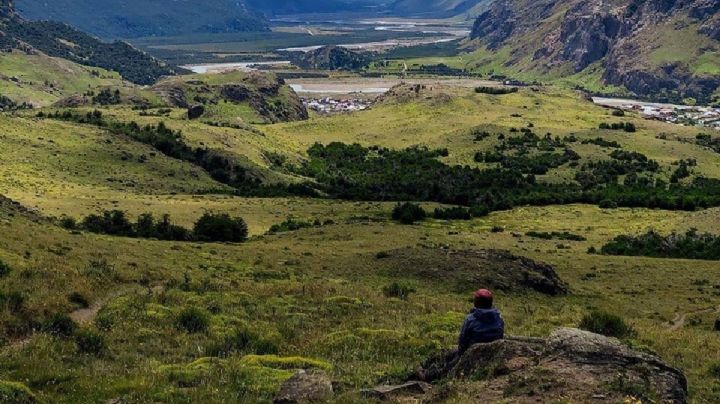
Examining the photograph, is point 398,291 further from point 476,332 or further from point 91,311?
point 476,332

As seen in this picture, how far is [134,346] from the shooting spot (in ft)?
82.5

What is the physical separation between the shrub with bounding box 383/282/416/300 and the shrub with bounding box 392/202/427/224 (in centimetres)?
5525

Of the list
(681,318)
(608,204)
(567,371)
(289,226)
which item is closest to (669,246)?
(608,204)

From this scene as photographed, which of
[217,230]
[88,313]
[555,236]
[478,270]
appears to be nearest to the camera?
[88,313]

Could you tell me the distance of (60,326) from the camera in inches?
992

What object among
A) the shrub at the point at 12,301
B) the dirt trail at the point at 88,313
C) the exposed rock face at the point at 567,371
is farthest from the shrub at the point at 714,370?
the shrub at the point at 12,301

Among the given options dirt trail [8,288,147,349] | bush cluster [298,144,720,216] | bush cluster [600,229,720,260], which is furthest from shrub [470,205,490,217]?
dirt trail [8,288,147,349]

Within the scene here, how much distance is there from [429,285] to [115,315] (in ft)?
87.9

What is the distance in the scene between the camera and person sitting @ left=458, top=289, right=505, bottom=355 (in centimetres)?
2036

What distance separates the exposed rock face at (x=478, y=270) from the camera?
51438mm

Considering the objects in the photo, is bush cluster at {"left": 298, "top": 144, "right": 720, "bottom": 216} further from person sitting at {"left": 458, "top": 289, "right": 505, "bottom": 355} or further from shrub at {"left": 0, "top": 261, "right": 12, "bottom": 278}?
person sitting at {"left": 458, "top": 289, "right": 505, "bottom": 355}

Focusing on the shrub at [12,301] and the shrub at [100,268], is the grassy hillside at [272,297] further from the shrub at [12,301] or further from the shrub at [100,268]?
the shrub at [100,268]

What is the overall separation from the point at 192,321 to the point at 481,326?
46.5 ft

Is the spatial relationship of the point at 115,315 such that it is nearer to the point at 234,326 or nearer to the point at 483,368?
the point at 234,326
